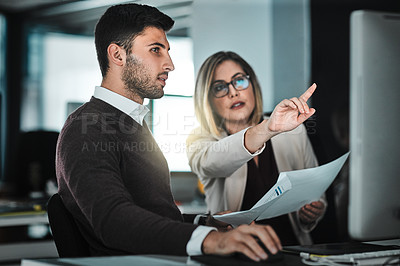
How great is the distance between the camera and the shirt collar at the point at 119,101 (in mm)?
1330

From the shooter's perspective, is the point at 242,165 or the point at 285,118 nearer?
the point at 285,118

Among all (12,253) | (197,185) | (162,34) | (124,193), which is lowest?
(12,253)

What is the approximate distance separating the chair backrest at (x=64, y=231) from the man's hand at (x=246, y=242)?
38 centimetres

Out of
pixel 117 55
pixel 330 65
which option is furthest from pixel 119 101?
pixel 330 65

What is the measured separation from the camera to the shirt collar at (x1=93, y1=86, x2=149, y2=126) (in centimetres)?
133

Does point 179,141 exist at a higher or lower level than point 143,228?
higher

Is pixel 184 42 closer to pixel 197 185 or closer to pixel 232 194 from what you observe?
pixel 232 194

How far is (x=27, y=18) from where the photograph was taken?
5.52 m

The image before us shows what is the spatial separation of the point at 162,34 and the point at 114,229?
0.60 m

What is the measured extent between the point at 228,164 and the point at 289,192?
402 millimetres

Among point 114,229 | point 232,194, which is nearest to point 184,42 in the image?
point 232,194

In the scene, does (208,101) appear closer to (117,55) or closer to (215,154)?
(215,154)

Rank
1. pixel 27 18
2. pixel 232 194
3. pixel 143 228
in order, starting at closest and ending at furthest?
pixel 143 228 < pixel 232 194 < pixel 27 18

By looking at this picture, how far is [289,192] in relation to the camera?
1.24m
